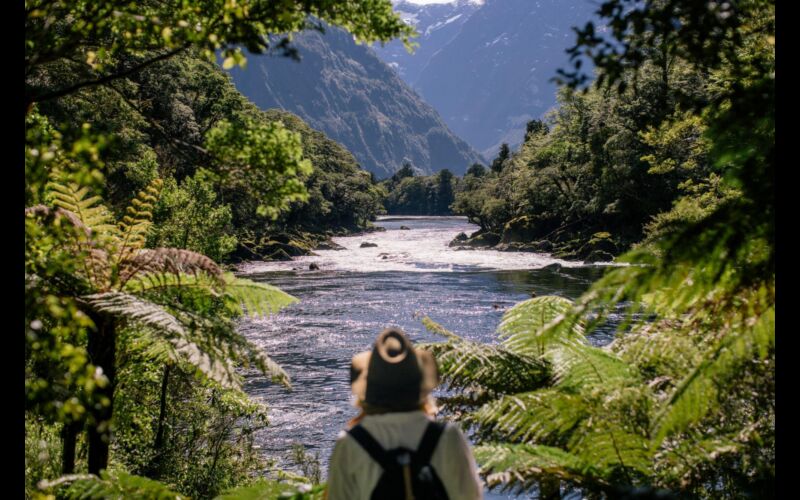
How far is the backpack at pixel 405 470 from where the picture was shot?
80.6 inches

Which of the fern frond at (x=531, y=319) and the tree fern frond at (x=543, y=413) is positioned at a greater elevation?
the fern frond at (x=531, y=319)

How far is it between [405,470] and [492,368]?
109 inches

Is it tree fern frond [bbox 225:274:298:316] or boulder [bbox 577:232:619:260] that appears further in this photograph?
boulder [bbox 577:232:619:260]

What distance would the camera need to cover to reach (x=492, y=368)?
15.5 ft

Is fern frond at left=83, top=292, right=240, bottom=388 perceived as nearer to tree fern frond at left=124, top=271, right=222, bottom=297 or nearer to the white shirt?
tree fern frond at left=124, top=271, right=222, bottom=297

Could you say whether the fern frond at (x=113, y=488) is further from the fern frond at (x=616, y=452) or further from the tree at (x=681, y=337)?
the fern frond at (x=616, y=452)

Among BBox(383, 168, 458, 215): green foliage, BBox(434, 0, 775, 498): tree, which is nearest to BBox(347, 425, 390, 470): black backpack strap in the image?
BBox(434, 0, 775, 498): tree

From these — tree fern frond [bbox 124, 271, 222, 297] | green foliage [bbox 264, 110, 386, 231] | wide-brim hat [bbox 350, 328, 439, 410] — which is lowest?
wide-brim hat [bbox 350, 328, 439, 410]

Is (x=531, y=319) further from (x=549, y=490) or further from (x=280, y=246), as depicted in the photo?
(x=280, y=246)

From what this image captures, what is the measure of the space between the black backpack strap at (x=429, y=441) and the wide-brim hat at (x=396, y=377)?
0.35 feet

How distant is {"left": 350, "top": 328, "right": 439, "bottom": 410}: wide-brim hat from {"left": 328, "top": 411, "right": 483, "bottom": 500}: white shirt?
56mm

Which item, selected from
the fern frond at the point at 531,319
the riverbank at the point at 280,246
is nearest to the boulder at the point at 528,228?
the riverbank at the point at 280,246

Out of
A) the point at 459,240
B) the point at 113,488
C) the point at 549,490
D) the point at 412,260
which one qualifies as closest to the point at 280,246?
the point at 412,260

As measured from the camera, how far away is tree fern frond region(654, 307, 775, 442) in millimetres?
2072
